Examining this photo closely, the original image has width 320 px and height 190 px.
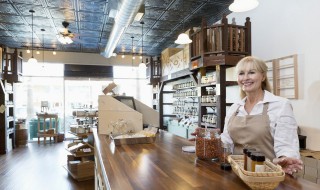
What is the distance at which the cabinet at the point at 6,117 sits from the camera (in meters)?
6.73

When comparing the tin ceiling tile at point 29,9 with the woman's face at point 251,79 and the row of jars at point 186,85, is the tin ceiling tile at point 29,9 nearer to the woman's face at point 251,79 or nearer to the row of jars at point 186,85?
the row of jars at point 186,85

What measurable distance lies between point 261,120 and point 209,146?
405 millimetres

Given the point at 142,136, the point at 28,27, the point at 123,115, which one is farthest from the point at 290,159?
the point at 28,27

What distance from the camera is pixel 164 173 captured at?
1.26m

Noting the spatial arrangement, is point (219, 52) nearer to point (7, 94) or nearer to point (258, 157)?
point (258, 157)

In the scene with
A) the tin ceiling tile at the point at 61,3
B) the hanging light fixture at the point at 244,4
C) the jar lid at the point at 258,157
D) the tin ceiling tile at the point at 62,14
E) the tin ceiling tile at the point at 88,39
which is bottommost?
the jar lid at the point at 258,157

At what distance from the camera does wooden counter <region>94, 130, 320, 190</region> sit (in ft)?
3.55

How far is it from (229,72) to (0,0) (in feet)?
16.1

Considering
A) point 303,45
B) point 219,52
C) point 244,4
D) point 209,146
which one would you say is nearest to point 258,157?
point 209,146

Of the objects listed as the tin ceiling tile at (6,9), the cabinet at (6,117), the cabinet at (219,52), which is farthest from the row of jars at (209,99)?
the cabinet at (6,117)

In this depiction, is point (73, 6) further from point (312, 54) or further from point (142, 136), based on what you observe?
point (312, 54)

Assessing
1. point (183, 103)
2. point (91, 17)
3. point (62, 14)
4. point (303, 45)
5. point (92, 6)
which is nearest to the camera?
point (303, 45)

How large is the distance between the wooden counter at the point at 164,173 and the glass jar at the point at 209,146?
0.17ft

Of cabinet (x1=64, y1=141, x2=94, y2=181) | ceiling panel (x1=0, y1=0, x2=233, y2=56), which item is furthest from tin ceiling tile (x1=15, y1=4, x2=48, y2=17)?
cabinet (x1=64, y1=141, x2=94, y2=181)
